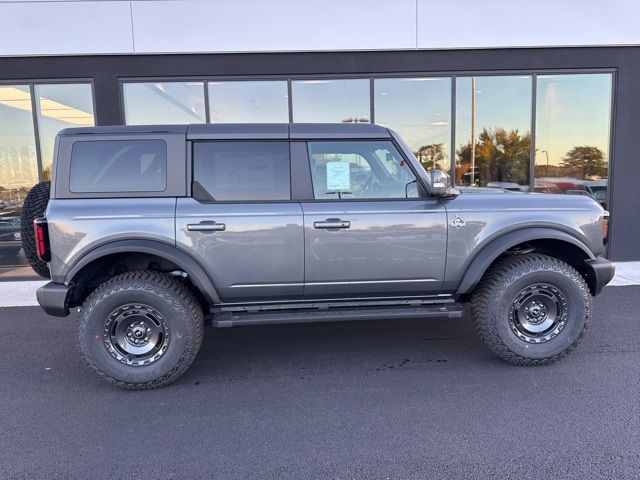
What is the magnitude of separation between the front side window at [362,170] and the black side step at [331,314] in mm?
934

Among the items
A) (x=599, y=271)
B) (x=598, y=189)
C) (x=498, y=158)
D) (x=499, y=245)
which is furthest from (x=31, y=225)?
(x=598, y=189)

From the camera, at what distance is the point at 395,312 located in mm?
3514

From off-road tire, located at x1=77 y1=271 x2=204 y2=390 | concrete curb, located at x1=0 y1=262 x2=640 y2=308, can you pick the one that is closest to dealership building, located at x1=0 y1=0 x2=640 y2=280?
concrete curb, located at x1=0 y1=262 x2=640 y2=308

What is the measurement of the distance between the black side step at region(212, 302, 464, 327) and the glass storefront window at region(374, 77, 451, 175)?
4.54 m

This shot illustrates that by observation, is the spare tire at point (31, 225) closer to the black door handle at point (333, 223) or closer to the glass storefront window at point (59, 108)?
the black door handle at point (333, 223)

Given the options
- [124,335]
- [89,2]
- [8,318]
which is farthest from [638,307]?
[89,2]

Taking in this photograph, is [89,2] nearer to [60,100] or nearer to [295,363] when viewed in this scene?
[60,100]

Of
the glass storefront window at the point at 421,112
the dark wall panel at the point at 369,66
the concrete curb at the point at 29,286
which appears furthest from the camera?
the glass storefront window at the point at 421,112

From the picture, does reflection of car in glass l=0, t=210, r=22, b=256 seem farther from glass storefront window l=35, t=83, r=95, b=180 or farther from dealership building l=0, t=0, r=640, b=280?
glass storefront window l=35, t=83, r=95, b=180

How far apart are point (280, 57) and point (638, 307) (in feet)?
20.2

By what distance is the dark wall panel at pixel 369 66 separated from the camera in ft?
23.0

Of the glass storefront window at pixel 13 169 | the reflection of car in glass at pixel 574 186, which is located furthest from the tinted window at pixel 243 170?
the reflection of car in glass at pixel 574 186

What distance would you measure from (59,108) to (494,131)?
746 centimetres

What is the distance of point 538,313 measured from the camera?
3.60 meters
